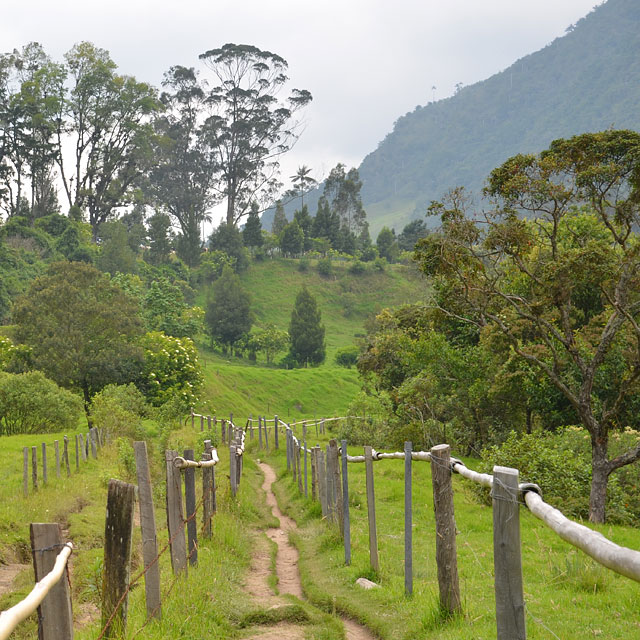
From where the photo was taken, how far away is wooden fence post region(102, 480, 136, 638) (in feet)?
16.9

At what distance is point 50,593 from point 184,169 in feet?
329

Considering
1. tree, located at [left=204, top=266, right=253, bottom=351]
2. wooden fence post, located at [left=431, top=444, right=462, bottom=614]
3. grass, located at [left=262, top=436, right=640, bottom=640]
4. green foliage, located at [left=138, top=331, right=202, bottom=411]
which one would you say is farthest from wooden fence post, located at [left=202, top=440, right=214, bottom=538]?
tree, located at [left=204, top=266, right=253, bottom=351]

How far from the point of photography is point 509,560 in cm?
407

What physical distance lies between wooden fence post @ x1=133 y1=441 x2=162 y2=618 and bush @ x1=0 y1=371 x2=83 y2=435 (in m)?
26.9

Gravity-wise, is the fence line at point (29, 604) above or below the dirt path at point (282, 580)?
above

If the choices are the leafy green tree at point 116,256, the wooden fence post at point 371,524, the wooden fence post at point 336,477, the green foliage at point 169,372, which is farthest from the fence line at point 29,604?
the leafy green tree at point 116,256

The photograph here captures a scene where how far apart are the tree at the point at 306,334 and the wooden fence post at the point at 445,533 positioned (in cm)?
6696

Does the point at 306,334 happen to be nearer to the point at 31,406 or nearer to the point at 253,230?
the point at 253,230

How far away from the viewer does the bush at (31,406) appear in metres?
31.1

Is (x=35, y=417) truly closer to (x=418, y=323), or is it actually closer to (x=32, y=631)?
(x=418, y=323)

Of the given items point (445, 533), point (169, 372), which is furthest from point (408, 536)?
point (169, 372)

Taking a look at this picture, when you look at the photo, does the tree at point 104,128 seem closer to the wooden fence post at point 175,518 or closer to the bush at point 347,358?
the bush at point 347,358

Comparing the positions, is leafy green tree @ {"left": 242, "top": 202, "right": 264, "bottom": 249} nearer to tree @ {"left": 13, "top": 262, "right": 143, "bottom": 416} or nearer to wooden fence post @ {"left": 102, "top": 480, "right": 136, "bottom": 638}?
tree @ {"left": 13, "top": 262, "right": 143, "bottom": 416}

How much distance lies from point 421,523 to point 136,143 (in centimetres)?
7613
